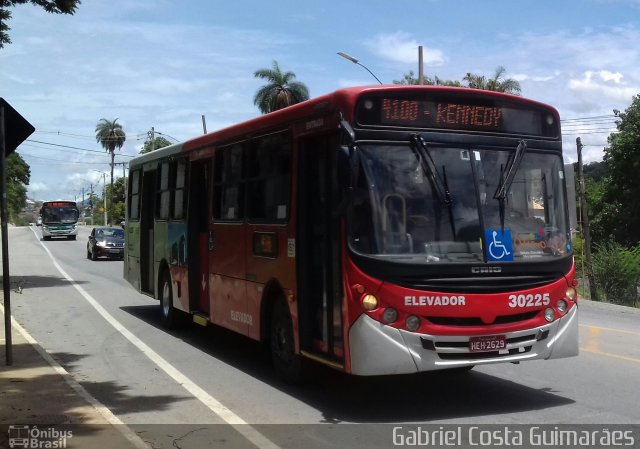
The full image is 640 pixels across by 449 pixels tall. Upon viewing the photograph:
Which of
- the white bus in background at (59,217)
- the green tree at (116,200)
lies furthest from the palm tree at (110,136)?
the white bus in background at (59,217)

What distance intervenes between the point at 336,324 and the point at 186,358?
12.3 feet

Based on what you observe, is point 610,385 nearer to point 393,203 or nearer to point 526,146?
point 526,146

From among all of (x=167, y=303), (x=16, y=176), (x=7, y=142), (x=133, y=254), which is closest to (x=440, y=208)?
(x=7, y=142)

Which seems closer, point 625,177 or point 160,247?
point 160,247

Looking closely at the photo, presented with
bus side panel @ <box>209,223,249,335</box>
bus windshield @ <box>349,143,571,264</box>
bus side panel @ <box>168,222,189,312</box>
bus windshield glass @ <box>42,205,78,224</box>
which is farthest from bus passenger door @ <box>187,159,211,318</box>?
bus windshield glass @ <box>42,205,78,224</box>

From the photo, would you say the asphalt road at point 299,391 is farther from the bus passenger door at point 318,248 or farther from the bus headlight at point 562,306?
the bus headlight at point 562,306

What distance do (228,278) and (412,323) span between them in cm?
384

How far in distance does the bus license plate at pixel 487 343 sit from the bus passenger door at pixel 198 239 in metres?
5.22

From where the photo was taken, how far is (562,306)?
7.01m

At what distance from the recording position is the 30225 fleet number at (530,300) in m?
6.68

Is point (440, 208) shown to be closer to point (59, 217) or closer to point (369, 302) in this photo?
point (369, 302)

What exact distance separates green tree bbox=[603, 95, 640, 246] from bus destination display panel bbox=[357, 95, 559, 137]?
34178 millimetres

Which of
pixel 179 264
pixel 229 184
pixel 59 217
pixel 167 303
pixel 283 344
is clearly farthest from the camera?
pixel 59 217

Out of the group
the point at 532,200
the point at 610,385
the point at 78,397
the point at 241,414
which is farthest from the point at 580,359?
the point at 78,397
